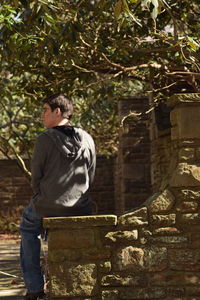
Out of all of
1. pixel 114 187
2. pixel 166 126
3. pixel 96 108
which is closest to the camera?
pixel 166 126

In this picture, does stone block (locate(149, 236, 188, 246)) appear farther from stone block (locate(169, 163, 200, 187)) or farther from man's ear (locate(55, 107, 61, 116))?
man's ear (locate(55, 107, 61, 116))

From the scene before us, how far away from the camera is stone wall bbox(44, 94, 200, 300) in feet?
19.2

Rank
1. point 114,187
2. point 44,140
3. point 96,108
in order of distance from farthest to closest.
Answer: point 114,187
point 96,108
point 44,140

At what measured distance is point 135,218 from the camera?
5934mm

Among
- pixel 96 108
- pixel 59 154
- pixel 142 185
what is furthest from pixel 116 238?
pixel 96 108

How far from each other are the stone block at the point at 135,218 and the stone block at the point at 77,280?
19.2 inches

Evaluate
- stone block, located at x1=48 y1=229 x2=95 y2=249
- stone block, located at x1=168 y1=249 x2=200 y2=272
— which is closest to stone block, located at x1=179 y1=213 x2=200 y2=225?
stone block, located at x1=168 y1=249 x2=200 y2=272

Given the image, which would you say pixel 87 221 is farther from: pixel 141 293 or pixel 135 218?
pixel 141 293

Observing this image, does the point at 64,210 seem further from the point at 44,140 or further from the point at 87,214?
the point at 44,140

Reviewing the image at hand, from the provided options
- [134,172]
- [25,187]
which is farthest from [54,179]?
[25,187]

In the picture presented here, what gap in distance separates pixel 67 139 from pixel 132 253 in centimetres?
118

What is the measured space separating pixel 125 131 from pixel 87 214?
9.22 meters

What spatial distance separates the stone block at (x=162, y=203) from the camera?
19.5ft

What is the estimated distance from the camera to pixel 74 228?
5.90m
